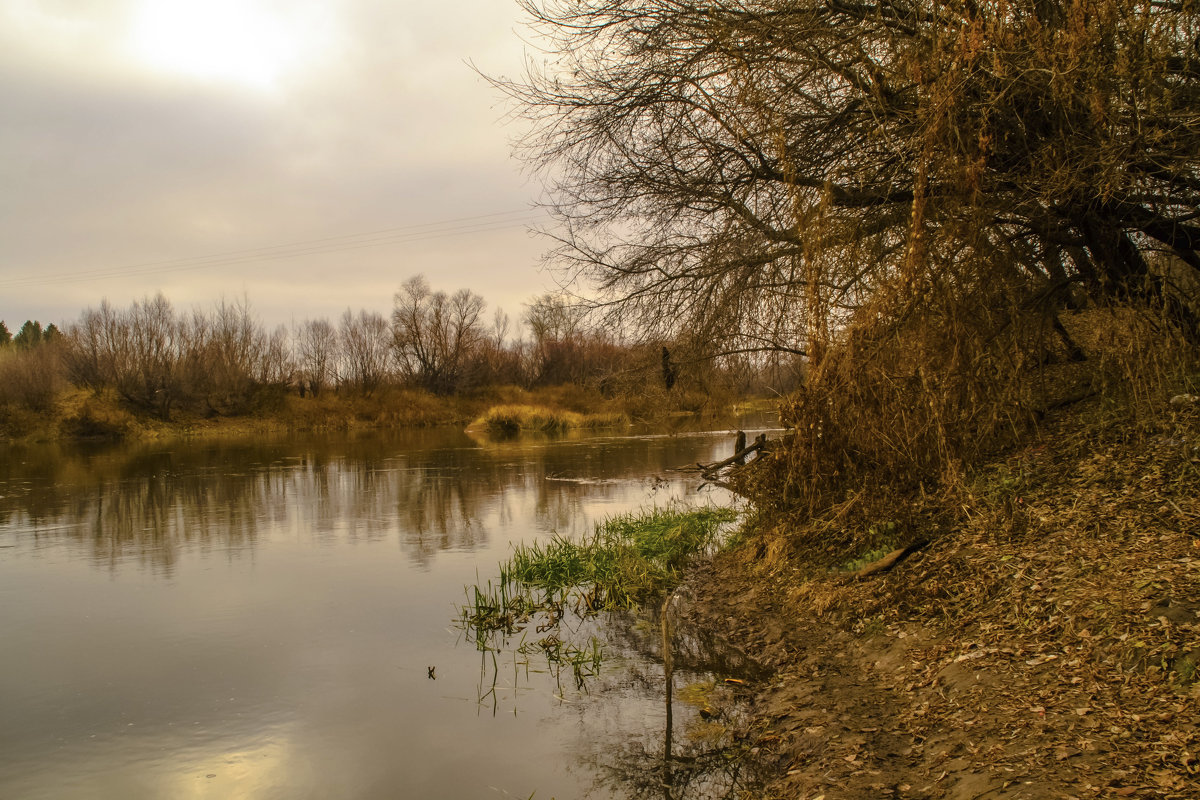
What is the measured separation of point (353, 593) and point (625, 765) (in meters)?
6.15

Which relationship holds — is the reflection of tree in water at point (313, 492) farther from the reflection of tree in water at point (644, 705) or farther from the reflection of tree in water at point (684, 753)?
the reflection of tree in water at point (684, 753)

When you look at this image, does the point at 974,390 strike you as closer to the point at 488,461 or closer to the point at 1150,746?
the point at 1150,746

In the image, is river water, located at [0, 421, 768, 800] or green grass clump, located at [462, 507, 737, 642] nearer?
river water, located at [0, 421, 768, 800]

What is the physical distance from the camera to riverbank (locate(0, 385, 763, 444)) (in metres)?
45.2

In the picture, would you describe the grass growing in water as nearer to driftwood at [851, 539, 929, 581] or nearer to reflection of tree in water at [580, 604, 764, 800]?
reflection of tree in water at [580, 604, 764, 800]

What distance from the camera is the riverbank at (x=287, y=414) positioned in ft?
148

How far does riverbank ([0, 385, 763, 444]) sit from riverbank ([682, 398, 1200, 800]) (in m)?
28.9

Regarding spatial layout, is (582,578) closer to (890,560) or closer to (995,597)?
(890,560)

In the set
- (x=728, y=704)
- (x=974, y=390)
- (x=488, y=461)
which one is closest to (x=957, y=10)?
(x=974, y=390)

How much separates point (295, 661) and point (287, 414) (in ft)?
154

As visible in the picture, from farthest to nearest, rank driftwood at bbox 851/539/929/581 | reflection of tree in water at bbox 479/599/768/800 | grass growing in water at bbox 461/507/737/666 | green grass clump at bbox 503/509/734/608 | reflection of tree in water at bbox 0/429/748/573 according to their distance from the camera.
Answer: reflection of tree in water at bbox 0/429/748/573 < green grass clump at bbox 503/509/734/608 < grass growing in water at bbox 461/507/737/666 < driftwood at bbox 851/539/929/581 < reflection of tree in water at bbox 479/599/768/800

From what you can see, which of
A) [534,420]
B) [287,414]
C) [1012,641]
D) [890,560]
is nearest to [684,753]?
[1012,641]

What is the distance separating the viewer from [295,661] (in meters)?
8.35

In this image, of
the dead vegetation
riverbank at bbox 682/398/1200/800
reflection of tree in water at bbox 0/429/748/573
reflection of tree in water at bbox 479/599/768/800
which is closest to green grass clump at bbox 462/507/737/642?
reflection of tree in water at bbox 479/599/768/800
